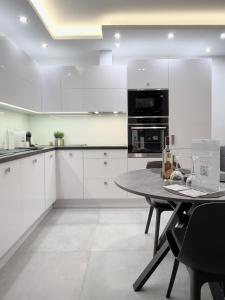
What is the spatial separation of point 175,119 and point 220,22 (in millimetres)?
1441

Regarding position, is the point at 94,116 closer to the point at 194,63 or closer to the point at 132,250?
the point at 194,63

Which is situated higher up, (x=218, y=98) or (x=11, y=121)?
(x=218, y=98)

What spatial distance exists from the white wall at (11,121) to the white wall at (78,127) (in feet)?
0.76

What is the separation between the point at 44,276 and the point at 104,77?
2985 millimetres

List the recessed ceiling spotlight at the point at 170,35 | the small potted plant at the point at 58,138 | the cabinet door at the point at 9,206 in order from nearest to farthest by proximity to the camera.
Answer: the cabinet door at the point at 9,206 → the recessed ceiling spotlight at the point at 170,35 → the small potted plant at the point at 58,138

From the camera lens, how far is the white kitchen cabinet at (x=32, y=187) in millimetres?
2514

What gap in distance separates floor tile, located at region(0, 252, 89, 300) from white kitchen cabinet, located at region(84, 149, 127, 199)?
1.48m

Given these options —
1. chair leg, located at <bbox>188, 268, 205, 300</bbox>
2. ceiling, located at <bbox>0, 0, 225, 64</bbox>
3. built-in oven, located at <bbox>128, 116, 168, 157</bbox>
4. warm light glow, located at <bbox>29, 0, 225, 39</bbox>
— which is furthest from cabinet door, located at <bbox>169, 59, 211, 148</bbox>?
chair leg, located at <bbox>188, 268, 205, 300</bbox>

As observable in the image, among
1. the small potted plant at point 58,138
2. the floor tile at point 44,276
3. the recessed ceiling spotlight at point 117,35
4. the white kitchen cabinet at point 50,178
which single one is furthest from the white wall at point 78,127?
the floor tile at point 44,276

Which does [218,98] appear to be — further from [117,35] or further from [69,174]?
[69,174]

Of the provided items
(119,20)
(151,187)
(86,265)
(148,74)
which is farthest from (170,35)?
(86,265)

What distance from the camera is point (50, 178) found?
3.48 m

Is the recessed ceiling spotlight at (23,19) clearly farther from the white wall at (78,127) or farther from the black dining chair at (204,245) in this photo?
the black dining chair at (204,245)

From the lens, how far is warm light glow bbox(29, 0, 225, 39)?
10.5 ft
